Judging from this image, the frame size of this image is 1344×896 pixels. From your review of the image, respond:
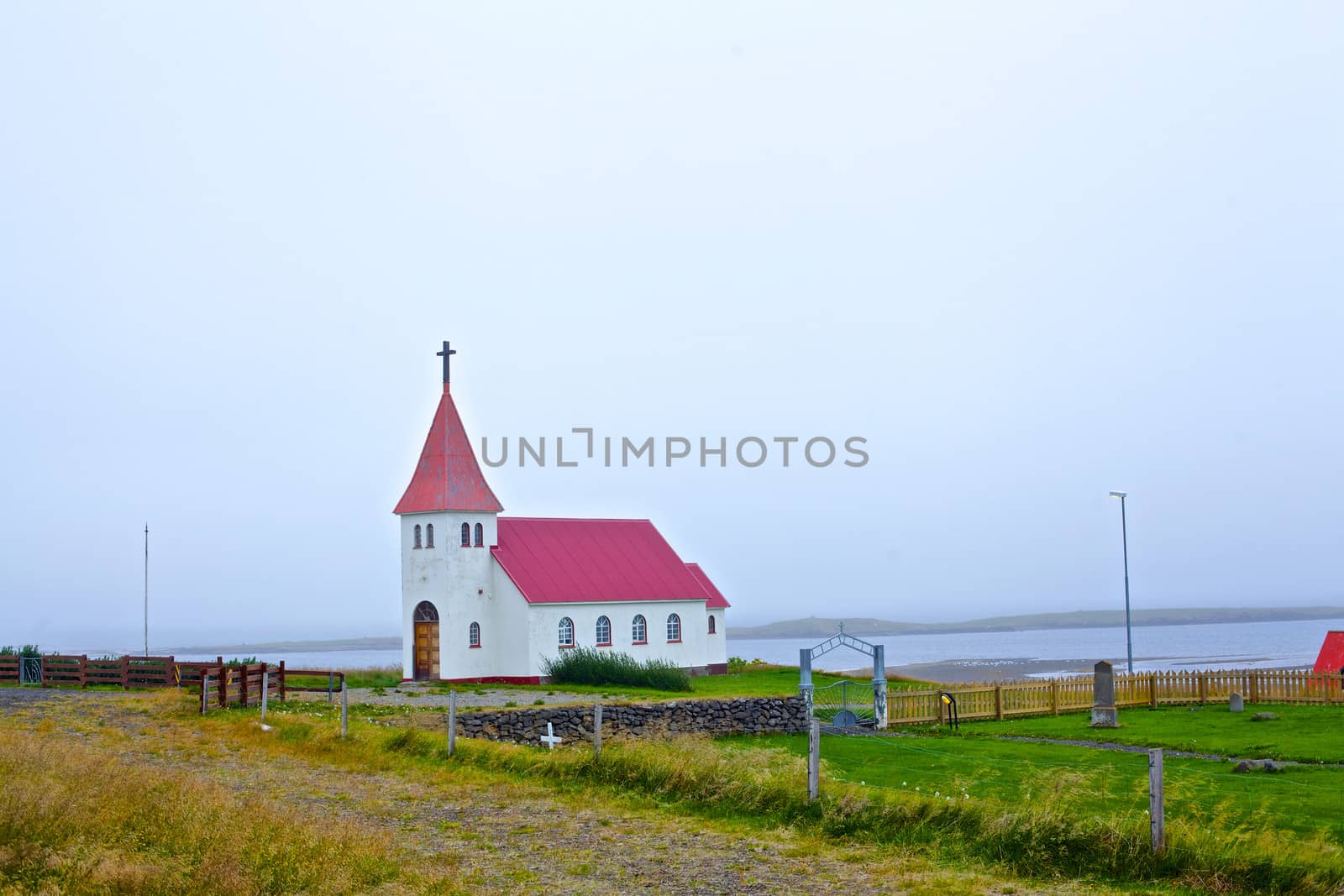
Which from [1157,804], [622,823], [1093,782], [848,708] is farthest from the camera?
[848,708]

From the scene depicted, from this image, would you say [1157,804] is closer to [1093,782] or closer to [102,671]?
[1093,782]

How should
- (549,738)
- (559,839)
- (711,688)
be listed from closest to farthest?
(559,839)
(549,738)
(711,688)

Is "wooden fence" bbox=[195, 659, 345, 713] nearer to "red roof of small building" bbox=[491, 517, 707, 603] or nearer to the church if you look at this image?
the church

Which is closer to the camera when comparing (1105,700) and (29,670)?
(1105,700)

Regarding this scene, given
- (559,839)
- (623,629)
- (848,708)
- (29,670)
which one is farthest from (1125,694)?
(29,670)

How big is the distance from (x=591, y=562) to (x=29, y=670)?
20.2 m

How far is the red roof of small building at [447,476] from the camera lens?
150 feet

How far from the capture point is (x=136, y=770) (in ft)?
59.4

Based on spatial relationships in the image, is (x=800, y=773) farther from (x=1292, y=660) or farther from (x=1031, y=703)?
(x=1292, y=660)

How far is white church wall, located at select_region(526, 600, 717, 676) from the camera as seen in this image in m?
45.5

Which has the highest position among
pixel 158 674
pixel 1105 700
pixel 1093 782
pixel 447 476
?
pixel 447 476

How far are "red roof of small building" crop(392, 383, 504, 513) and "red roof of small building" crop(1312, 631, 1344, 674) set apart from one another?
28.6 meters

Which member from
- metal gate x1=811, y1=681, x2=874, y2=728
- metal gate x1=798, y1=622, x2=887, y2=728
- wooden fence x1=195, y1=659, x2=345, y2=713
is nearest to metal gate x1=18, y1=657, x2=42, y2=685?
wooden fence x1=195, y1=659, x2=345, y2=713

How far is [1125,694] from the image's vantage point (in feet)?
117
